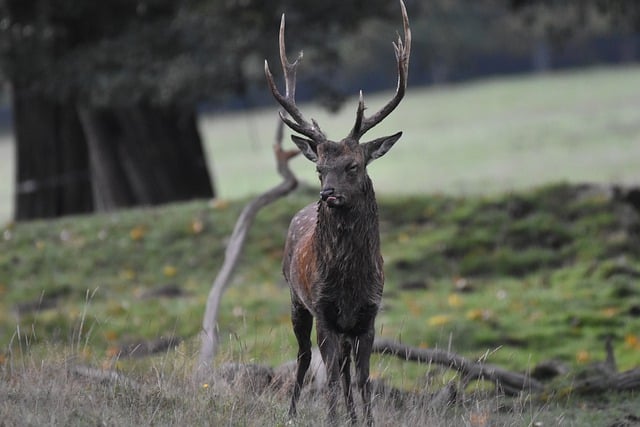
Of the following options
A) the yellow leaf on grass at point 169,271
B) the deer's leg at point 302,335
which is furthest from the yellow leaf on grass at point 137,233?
the deer's leg at point 302,335

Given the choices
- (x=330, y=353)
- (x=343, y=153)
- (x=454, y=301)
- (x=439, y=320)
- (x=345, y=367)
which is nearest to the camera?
(x=343, y=153)

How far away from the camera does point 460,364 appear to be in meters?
8.55

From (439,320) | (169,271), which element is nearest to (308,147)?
(439,320)

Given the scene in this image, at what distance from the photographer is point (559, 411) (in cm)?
788

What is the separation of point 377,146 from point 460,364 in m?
2.43

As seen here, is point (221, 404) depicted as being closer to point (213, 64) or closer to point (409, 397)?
point (409, 397)

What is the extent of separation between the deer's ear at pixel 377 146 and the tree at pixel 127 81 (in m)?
9.28

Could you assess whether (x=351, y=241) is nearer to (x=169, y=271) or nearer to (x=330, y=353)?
(x=330, y=353)

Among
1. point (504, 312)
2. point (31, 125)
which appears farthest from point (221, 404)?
point (31, 125)

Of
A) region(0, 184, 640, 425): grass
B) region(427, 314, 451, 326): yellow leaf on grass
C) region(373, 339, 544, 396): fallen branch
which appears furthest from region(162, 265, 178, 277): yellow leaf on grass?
region(373, 339, 544, 396): fallen branch

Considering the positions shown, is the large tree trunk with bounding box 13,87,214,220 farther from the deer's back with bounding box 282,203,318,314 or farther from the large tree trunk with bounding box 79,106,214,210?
the deer's back with bounding box 282,203,318,314

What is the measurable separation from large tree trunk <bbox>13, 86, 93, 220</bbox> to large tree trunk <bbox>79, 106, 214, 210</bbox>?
1.01 meters

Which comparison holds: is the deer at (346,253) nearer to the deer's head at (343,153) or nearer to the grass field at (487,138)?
the deer's head at (343,153)

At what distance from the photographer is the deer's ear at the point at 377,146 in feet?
21.9
